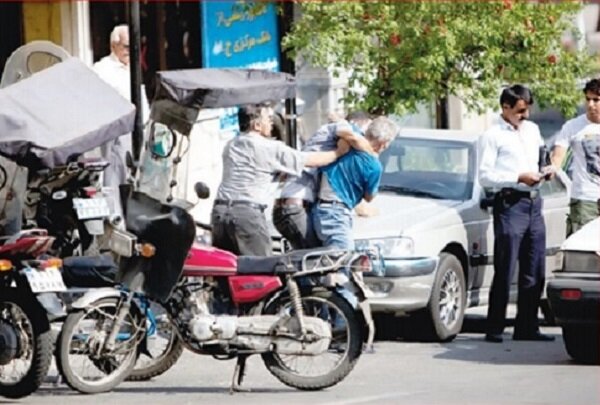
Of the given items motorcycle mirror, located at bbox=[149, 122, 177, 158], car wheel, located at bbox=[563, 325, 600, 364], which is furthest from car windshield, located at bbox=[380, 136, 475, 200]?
motorcycle mirror, located at bbox=[149, 122, 177, 158]

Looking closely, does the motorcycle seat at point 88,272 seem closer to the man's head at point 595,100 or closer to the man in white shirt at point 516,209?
the man in white shirt at point 516,209

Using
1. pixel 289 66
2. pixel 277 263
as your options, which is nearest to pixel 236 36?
pixel 289 66

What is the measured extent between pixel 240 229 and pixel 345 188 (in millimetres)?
1097

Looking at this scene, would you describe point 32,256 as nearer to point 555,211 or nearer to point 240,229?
point 240,229

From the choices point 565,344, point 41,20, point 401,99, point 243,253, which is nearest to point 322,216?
point 243,253

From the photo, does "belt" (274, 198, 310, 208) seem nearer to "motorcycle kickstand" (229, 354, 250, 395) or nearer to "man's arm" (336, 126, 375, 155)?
"man's arm" (336, 126, 375, 155)

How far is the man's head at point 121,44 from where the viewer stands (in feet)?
57.5

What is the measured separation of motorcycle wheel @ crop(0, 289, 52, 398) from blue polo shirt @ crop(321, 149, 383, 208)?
3.05 metres

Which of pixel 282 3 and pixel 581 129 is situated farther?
pixel 282 3

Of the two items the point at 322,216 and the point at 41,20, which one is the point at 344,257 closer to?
the point at 322,216

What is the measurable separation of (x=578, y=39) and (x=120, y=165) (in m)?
5.65

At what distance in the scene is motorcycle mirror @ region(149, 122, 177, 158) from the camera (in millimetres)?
12828

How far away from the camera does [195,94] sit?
1274 cm

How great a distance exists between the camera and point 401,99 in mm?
18203
